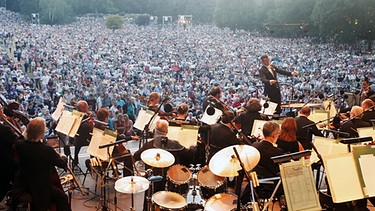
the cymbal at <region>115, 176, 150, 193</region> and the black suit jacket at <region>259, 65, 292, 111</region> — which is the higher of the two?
the black suit jacket at <region>259, 65, 292, 111</region>

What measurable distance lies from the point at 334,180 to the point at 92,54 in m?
25.7

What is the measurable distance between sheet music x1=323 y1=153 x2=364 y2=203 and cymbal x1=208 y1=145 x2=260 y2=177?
0.77m

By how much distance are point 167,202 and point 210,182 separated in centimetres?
80

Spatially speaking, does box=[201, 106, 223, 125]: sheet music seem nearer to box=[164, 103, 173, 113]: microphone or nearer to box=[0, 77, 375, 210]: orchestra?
box=[0, 77, 375, 210]: orchestra

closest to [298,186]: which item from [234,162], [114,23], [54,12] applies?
[234,162]

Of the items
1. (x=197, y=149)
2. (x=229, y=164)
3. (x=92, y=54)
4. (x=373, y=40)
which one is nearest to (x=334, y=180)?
(x=229, y=164)

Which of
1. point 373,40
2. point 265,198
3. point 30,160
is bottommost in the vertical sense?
point 265,198

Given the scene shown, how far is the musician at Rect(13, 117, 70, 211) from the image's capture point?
423 centimetres

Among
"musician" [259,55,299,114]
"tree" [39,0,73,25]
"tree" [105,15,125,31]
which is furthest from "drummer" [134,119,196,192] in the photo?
"tree" [105,15,125,31]

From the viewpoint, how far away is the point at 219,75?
22.7 m

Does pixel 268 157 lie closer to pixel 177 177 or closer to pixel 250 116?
pixel 177 177

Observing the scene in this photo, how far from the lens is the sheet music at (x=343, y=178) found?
3.40 m

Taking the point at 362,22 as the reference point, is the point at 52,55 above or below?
below

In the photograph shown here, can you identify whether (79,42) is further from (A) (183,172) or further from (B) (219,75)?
(A) (183,172)
